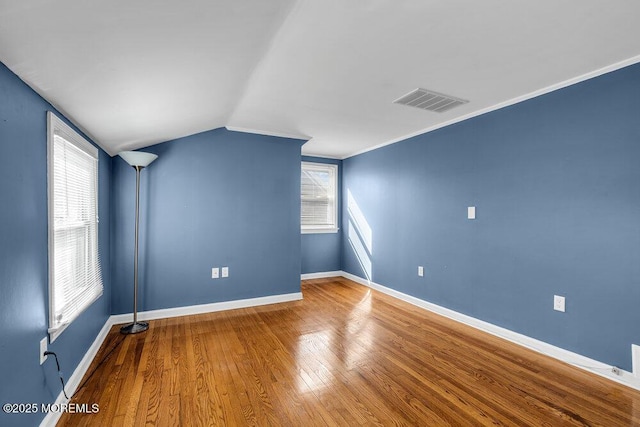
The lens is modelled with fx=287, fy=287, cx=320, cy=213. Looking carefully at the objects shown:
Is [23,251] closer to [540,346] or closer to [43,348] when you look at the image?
[43,348]

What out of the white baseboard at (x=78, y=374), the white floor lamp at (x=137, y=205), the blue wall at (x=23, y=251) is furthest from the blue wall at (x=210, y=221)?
the blue wall at (x=23, y=251)

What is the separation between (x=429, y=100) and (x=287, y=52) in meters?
1.51

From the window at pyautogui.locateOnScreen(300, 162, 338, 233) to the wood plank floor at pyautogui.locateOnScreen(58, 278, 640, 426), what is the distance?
236 centimetres

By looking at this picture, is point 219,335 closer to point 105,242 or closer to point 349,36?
point 105,242

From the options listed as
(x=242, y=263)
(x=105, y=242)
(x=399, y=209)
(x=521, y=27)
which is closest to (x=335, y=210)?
(x=399, y=209)

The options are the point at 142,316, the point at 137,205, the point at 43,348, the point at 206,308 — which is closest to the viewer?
the point at 43,348

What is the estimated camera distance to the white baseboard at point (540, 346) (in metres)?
2.06

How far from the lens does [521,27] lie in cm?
166

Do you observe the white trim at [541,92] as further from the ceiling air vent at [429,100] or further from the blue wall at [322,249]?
the blue wall at [322,249]

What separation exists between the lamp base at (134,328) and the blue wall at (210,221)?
0.85 ft

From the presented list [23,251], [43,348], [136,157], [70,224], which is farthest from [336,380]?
[136,157]

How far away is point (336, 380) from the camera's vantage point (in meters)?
2.08

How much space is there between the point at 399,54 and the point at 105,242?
10.5ft

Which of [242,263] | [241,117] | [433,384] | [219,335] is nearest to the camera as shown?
[433,384]
